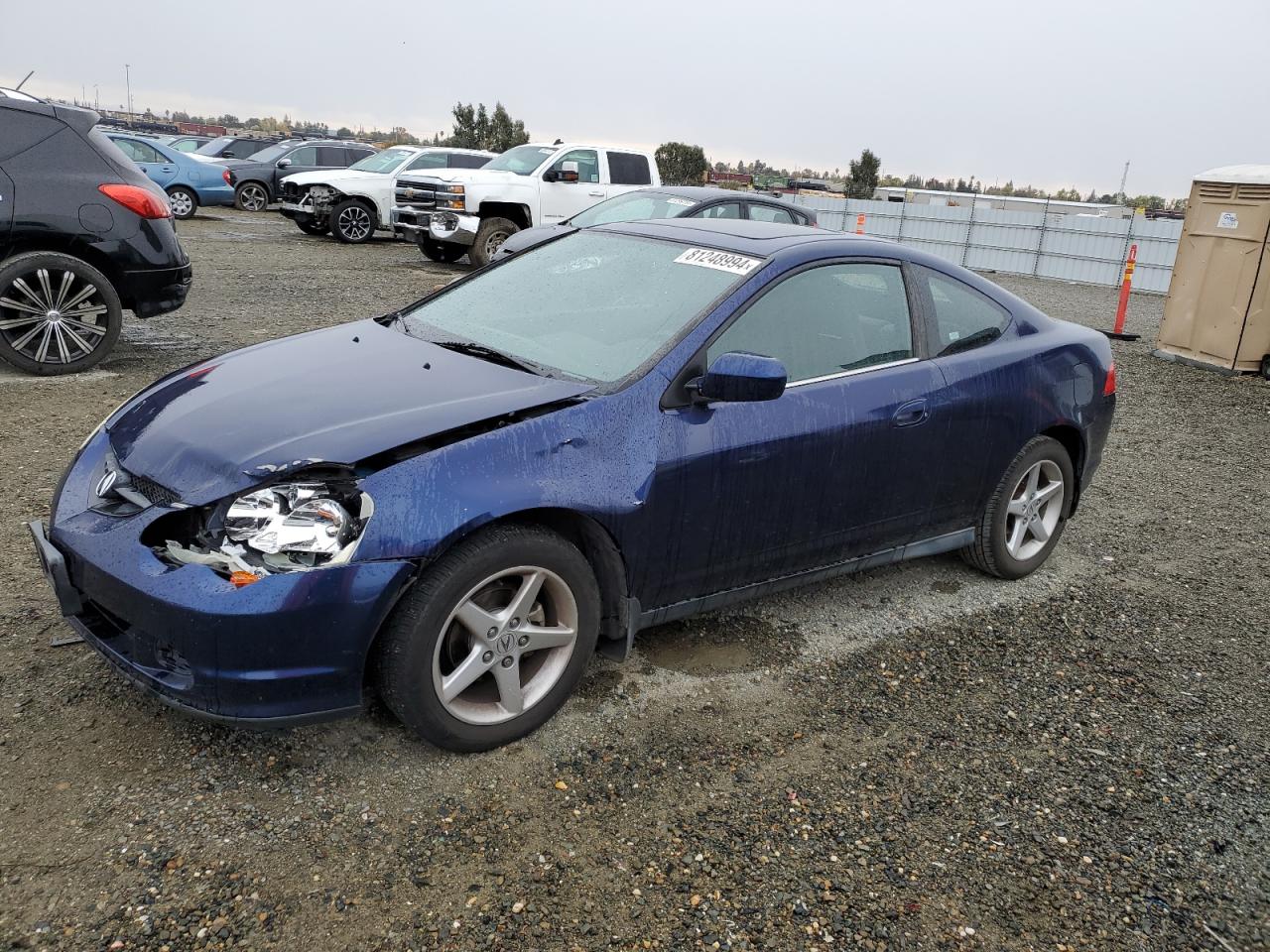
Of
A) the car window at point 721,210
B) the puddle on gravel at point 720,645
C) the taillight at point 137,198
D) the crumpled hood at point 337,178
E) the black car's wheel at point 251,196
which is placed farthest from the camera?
the black car's wheel at point 251,196

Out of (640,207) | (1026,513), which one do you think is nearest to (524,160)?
(640,207)

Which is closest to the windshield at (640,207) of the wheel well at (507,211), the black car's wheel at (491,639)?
the wheel well at (507,211)

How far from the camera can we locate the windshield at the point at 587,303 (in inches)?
137

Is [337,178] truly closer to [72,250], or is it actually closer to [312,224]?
[312,224]

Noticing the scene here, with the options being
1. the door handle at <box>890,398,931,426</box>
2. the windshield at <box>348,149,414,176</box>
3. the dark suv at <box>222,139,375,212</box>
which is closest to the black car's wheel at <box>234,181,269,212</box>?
the dark suv at <box>222,139,375,212</box>

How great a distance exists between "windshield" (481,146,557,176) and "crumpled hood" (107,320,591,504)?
1237cm

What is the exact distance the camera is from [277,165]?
77.8 ft

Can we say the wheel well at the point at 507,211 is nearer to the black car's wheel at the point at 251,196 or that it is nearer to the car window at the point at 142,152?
the car window at the point at 142,152

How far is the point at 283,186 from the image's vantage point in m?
19.3

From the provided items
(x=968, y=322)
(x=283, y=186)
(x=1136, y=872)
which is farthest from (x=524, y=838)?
(x=283, y=186)

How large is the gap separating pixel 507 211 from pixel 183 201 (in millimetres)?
9546

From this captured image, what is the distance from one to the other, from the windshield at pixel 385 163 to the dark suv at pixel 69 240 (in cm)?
1214

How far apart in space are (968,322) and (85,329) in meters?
6.00

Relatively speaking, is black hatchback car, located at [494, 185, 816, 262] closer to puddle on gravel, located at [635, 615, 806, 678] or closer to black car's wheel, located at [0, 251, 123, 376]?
black car's wheel, located at [0, 251, 123, 376]
